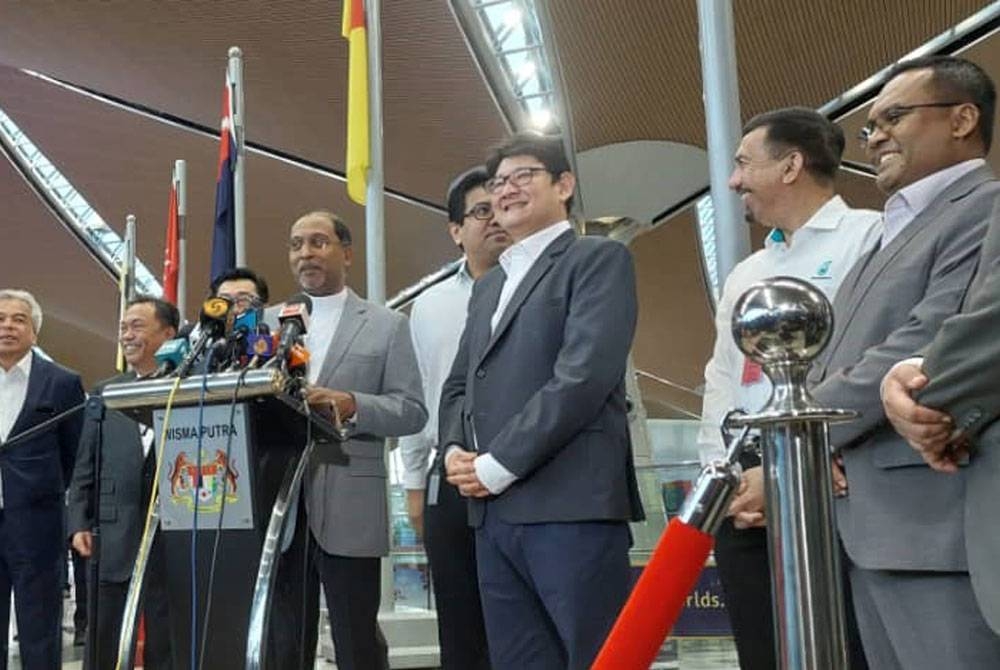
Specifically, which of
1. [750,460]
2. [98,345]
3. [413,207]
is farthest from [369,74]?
[98,345]

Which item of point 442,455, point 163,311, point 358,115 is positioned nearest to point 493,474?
point 442,455

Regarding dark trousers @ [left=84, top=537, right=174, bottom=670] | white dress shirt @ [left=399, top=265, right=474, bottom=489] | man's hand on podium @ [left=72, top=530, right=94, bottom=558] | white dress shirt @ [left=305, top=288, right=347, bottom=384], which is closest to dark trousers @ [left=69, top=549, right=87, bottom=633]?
man's hand on podium @ [left=72, top=530, right=94, bottom=558]

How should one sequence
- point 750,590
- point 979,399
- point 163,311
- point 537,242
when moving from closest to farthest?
point 979,399
point 750,590
point 537,242
point 163,311

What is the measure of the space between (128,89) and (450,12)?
5490 millimetres

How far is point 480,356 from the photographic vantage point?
2473 millimetres

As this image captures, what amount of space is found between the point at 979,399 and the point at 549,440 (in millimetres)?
939

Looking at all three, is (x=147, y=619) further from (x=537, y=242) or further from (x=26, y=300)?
(x=537, y=242)

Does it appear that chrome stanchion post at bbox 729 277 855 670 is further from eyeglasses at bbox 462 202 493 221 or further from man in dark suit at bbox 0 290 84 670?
man in dark suit at bbox 0 290 84 670

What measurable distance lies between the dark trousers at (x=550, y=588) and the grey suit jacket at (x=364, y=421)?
0.56 metres

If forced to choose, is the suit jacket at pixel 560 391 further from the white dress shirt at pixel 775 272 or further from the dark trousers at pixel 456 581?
the dark trousers at pixel 456 581

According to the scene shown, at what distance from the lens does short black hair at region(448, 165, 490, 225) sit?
3.26 meters

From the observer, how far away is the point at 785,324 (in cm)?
123

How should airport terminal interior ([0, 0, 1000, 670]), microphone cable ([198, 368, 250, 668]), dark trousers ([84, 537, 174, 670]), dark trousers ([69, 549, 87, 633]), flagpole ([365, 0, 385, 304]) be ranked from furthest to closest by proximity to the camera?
airport terminal interior ([0, 0, 1000, 670])
flagpole ([365, 0, 385, 304])
dark trousers ([69, 549, 87, 633])
dark trousers ([84, 537, 174, 670])
microphone cable ([198, 368, 250, 668])

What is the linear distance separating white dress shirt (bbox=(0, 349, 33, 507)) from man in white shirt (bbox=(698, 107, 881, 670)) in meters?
2.83
